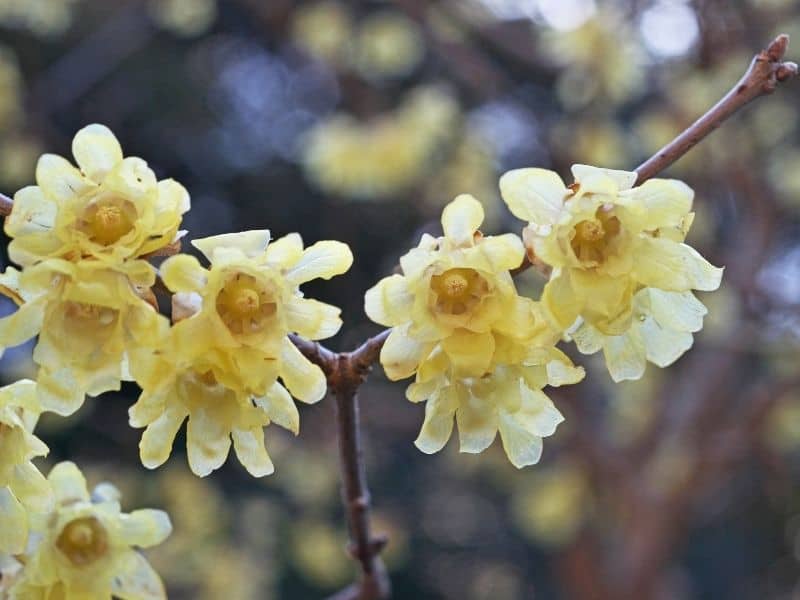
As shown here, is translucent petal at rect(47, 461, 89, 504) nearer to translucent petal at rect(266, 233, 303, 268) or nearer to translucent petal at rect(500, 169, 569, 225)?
translucent petal at rect(266, 233, 303, 268)

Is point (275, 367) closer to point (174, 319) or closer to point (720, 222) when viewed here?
point (174, 319)

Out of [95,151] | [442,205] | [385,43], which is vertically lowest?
[95,151]

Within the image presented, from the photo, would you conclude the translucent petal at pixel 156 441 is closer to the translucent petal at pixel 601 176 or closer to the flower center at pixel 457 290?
the flower center at pixel 457 290

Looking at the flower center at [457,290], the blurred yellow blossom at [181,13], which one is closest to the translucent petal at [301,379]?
the flower center at [457,290]

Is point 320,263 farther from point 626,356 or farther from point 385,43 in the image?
point 385,43

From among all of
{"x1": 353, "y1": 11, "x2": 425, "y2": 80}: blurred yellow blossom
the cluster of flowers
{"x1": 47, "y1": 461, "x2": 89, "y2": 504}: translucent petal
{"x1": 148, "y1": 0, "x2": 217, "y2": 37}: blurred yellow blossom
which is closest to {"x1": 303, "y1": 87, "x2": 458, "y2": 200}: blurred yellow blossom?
{"x1": 353, "y1": 11, "x2": 425, "y2": 80}: blurred yellow blossom

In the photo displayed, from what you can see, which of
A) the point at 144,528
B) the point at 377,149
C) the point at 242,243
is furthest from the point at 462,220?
the point at 377,149
